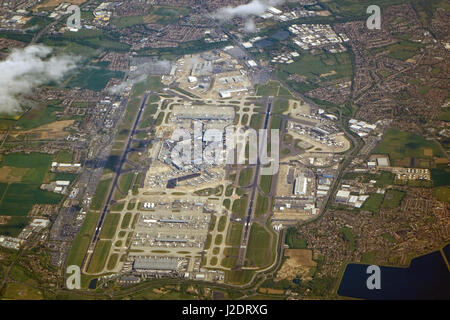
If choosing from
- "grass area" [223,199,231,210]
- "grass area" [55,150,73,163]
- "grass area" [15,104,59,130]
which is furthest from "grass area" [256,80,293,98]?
"grass area" [15,104,59,130]

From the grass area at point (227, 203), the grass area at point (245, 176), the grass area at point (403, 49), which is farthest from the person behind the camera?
the grass area at point (403, 49)

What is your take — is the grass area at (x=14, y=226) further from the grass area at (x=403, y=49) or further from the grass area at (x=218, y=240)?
the grass area at (x=403, y=49)

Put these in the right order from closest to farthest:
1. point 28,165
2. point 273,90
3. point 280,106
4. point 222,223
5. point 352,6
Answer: point 222,223, point 28,165, point 280,106, point 273,90, point 352,6

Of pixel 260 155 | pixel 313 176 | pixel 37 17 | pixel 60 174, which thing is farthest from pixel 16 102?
pixel 313 176

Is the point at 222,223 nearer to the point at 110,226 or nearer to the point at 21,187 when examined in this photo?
the point at 110,226

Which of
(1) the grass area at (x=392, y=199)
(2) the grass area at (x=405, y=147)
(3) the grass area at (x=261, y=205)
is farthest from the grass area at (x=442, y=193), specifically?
(3) the grass area at (x=261, y=205)

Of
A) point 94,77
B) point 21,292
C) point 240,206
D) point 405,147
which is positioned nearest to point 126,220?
point 240,206

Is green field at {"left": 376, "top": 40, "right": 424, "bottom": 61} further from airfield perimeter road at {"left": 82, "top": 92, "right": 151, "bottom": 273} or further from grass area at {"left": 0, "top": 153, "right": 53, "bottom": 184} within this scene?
grass area at {"left": 0, "top": 153, "right": 53, "bottom": 184}
